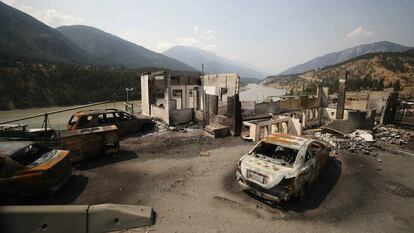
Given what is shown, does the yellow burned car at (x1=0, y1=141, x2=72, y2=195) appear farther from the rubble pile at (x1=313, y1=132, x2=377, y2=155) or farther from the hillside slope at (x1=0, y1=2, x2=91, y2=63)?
the hillside slope at (x1=0, y1=2, x2=91, y2=63)

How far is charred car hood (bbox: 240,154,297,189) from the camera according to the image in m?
5.45

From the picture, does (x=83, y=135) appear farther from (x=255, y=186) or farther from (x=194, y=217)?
(x=255, y=186)

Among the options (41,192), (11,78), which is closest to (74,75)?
(11,78)

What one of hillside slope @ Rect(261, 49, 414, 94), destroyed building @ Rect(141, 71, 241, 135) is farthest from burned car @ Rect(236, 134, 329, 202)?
hillside slope @ Rect(261, 49, 414, 94)

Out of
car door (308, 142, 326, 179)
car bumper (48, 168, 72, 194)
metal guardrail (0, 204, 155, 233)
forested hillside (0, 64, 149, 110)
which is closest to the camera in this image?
metal guardrail (0, 204, 155, 233)

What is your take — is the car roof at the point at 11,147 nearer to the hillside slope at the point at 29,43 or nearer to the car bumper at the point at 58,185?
the car bumper at the point at 58,185

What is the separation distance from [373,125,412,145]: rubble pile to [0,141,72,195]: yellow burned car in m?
15.3

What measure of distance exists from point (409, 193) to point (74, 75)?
177ft

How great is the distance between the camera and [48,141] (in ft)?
26.5

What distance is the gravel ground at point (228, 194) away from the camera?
514 cm

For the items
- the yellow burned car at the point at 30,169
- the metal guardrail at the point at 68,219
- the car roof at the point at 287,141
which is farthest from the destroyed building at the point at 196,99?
the metal guardrail at the point at 68,219

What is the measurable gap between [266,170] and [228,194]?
4.90 feet

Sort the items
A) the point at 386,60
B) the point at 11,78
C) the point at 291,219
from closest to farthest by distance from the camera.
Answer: the point at 291,219 → the point at 11,78 → the point at 386,60

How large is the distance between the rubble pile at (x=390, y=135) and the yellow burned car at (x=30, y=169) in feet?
50.3
